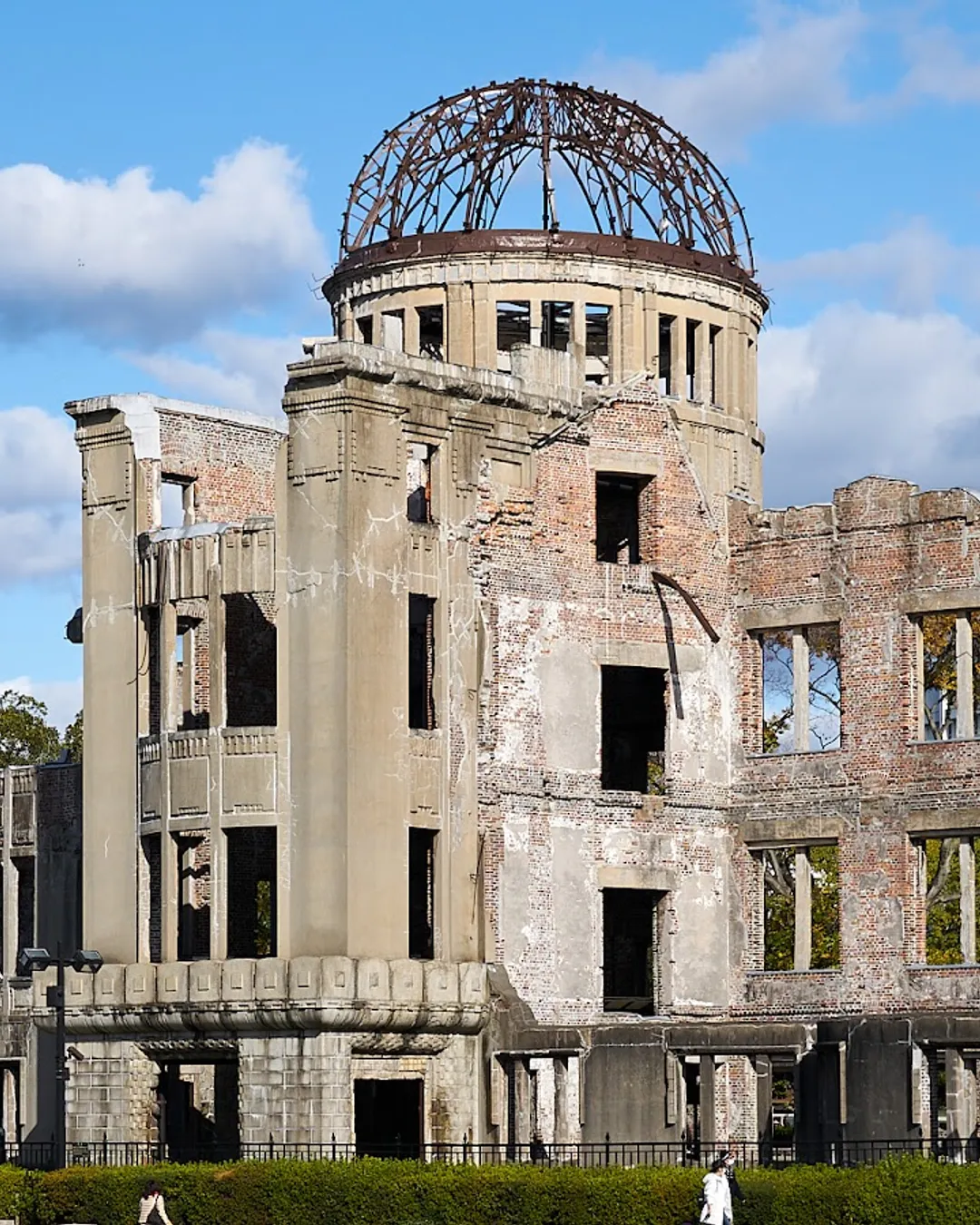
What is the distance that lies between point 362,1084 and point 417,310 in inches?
562

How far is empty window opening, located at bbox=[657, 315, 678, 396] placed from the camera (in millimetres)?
48219

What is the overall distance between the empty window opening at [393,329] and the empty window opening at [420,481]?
5.76 ft

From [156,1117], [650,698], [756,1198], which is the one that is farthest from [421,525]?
[756,1198]

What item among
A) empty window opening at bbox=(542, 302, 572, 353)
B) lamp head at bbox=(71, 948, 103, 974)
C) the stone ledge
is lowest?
the stone ledge

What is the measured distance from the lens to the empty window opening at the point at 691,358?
4874 centimetres

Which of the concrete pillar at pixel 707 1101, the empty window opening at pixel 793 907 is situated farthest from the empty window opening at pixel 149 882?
the empty window opening at pixel 793 907

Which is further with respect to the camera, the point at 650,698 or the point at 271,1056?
the point at 650,698

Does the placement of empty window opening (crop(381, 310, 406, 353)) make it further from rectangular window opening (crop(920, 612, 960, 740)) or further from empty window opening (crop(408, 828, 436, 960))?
rectangular window opening (crop(920, 612, 960, 740))

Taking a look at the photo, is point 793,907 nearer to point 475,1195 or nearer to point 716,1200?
point 475,1195

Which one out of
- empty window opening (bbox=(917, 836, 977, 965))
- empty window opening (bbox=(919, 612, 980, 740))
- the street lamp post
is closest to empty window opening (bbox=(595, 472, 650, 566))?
empty window opening (bbox=(917, 836, 977, 965))

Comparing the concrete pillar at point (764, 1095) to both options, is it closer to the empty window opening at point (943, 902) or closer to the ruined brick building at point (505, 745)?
the ruined brick building at point (505, 745)

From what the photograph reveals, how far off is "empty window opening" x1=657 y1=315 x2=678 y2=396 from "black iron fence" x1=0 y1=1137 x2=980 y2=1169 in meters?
13.9

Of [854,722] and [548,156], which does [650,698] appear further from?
[548,156]

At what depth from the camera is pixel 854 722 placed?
43281 millimetres
